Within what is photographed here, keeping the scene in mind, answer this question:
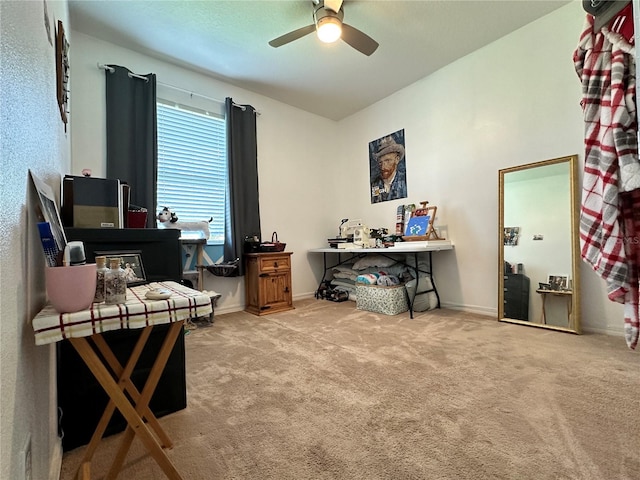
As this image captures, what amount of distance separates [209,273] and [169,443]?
2261 mm

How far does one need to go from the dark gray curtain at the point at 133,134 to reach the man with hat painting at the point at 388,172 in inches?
105

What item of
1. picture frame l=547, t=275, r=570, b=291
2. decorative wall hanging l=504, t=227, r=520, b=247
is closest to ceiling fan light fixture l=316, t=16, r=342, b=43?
decorative wall hanging l=504, t=227, r=520, b=247

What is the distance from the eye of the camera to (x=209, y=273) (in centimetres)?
319

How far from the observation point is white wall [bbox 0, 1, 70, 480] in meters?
0.51

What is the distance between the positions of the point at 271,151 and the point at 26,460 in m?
3.58

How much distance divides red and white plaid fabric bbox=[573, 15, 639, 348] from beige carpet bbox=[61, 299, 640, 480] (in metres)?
0.59

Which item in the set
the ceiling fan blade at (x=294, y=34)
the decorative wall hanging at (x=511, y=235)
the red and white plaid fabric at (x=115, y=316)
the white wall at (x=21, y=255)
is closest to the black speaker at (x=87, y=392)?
the white wall at (x=21, y=255)

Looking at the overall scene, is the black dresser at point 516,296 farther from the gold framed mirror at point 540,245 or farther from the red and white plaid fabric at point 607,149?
the red and white plaid fabric at point 607,149

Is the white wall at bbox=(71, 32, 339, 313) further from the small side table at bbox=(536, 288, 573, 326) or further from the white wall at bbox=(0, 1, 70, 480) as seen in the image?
the small side table at bbox=(536, 288, 573, 326)

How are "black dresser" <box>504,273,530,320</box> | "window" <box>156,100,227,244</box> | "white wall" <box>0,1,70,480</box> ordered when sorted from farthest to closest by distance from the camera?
"window" <box>156,100,227,244</box>
"black dresser" <box>504,273,530,320</box>
"white wall" <box>0,1,70,480</box>

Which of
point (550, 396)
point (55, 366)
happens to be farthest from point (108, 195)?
point (550, 396)

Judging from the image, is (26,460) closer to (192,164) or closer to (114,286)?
(114,286)

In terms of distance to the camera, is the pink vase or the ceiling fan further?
the ceiling fan

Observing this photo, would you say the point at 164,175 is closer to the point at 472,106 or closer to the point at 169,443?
the point at 169,443
